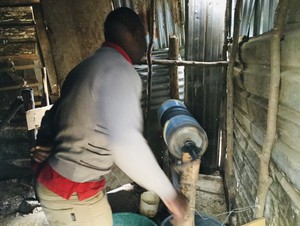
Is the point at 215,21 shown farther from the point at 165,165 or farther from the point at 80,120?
the point at 80,120

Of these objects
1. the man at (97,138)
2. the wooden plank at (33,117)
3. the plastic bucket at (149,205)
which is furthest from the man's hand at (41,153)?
the plastic bucket at (149,205)

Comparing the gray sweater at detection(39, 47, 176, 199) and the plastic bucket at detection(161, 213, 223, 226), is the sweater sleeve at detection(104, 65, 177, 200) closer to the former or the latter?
the gray sweater at detection(39, 47, 176, 199)

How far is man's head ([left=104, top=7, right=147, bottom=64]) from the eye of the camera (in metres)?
2.27

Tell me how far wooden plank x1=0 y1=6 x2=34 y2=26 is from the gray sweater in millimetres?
3787

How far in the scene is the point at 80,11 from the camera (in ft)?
17.4

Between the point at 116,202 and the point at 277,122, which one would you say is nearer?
the point at 277,122

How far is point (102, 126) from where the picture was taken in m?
2.06

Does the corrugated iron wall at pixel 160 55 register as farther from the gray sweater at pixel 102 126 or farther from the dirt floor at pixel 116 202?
the gray sweater at pixel 102 126

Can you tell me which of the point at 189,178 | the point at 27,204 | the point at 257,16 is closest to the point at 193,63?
the point at 257,16

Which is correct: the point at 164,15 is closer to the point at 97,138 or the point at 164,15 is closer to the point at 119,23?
the point at 119,23

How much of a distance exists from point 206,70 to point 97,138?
361cm

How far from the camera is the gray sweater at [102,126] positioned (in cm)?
182

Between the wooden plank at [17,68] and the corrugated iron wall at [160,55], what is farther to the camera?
the corrugated iron wall at [160,55]

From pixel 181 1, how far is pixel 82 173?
5.28 metres
